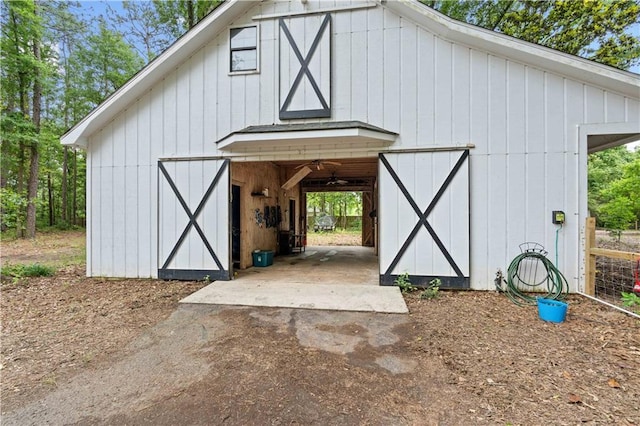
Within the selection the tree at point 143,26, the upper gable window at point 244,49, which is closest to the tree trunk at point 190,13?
the tree at point 143,26

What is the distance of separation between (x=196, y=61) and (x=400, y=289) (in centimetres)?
604

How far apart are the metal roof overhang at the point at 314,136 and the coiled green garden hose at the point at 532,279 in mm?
3033

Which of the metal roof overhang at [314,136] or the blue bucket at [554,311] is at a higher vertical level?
the metal roof overhang at [314,136]

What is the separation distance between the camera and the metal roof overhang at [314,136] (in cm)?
493

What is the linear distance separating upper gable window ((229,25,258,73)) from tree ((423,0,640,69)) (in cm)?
816

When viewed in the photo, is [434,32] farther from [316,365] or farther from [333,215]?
[333,215]

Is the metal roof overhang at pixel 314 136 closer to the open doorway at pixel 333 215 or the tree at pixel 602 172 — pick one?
the open doorway at pixel 333 215

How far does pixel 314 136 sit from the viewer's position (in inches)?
198

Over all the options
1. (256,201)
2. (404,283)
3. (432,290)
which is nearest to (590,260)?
(432,290)

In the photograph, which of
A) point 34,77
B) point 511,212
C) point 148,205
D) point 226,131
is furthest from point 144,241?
point 34,77

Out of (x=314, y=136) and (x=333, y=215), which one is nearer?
(x=314, y=136)

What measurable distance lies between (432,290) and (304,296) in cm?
221

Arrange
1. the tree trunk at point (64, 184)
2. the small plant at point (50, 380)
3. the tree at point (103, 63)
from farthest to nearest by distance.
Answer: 1. the tree trunk at point (64, 184)
2. the tree at point (103, 63)
3. the small plant at point (50, 380)

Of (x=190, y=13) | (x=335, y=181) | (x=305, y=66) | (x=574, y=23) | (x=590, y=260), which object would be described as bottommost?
(x=590, y=260)
